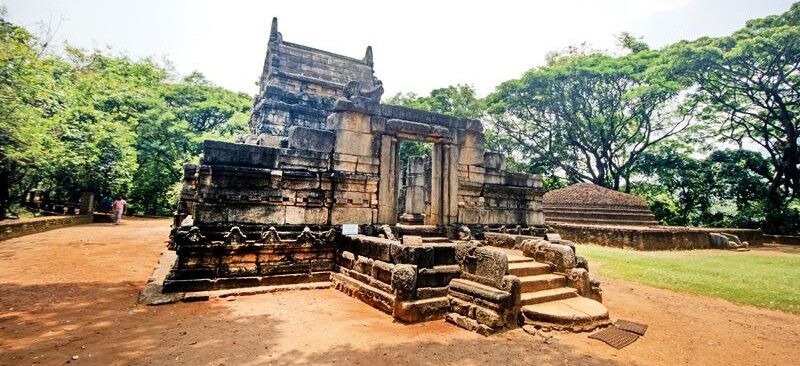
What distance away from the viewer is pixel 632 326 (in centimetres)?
522

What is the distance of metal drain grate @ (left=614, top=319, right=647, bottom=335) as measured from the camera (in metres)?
5.07

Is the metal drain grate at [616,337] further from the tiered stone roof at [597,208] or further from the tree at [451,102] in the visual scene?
the tree at [451,102]

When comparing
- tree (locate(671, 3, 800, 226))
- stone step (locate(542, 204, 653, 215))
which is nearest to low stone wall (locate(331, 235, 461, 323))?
stone step (locate(542, 204, 653, 215))

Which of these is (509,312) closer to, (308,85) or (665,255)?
(665,255)

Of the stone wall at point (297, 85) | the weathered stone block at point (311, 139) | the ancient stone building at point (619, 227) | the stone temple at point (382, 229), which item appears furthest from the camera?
the stone wall at point (297, 85)

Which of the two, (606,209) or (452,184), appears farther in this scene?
(606,209)

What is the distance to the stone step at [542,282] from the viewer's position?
5.86m

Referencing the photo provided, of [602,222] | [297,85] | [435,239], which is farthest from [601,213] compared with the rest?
[297,85]

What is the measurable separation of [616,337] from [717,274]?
273 inches

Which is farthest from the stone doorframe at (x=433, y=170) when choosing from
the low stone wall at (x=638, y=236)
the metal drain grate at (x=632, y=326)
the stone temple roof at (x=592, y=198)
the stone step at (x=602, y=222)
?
the stone temple roof at (x=592, y=198)

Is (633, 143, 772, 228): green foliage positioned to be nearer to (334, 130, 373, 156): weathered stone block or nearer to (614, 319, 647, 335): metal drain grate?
(614, 319, 647, 335): metal drain grate

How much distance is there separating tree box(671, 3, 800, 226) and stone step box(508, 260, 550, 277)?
20224 mm

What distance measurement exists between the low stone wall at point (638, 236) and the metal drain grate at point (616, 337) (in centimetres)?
1102

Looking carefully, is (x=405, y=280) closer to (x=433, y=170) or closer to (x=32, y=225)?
(x=433, y=170)
